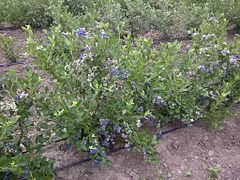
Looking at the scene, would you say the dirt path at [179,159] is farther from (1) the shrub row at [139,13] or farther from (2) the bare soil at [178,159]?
(1) the shrub row at [139,13]

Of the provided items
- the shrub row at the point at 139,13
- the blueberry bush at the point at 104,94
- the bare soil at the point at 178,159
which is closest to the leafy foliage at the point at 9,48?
the shrub row at the point at 139,13

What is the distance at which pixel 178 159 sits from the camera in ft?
9.96

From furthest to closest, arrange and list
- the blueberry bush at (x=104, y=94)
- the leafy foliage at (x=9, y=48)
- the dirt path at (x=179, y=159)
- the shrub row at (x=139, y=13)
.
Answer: the shrub row at (x=139, y=13) → the leafy foliage at (x=9, y=48) → the dirt path at (x=179, y=159) → the blueberry bush at (x=104, y=94)

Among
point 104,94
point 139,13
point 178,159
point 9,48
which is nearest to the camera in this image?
point 104,94

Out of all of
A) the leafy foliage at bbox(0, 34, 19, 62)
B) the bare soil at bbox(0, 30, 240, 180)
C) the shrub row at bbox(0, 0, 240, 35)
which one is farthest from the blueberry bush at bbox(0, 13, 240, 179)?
the shrub row at bbox(0, 0, 240, 35)

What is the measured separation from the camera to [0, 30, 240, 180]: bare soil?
2.84 meters

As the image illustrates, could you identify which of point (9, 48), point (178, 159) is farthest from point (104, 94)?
point (9, 48)

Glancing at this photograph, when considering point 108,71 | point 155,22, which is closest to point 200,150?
point 108,71

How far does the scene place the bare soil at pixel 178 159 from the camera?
9.32 feet

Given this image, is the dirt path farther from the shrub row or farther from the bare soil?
the shrub row

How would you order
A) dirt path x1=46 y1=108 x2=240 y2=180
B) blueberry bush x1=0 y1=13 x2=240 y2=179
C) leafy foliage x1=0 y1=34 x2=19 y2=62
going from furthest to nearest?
1. leafy foliage x1=0 y1=34 x2=19 y2=62
2. dirt path x1=46 y1=108 x2=240 y2=180
3. blueberry bush x1=0 y1=13 x2=240 y2=179

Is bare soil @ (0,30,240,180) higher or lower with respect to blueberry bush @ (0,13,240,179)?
lower

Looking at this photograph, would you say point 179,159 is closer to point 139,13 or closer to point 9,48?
point 9,48

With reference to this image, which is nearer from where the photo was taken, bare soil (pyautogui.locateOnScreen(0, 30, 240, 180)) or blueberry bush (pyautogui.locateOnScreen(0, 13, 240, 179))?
blueberry bush (pyautogui.locateOnScreen(0, 13, 240, 179))
